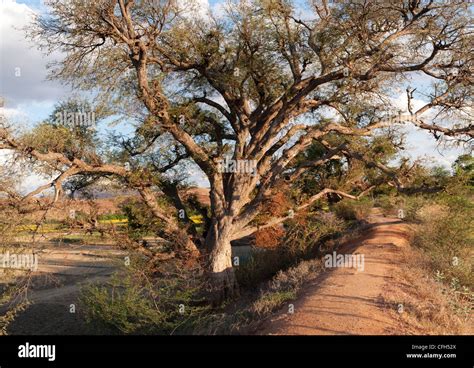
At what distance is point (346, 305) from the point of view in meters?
8.63

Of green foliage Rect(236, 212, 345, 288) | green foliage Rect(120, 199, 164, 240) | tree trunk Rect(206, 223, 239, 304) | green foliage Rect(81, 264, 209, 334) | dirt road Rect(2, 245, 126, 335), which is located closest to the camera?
green foliage Rect(81, 264, 209, 334)

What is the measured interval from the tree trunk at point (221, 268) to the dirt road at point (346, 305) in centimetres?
326

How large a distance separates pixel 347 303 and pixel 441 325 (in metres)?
1.76

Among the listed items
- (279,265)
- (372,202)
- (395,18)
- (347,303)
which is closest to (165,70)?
(395,18)

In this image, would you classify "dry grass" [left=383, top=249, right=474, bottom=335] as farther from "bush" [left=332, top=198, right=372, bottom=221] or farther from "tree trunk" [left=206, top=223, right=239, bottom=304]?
"bush" [left=332, top=198, right=372, bottom=221]

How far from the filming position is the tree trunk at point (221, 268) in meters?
14.3

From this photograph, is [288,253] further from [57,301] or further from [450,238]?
[57,301]

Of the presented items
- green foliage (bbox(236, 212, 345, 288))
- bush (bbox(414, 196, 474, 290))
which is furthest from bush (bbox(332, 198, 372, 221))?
bush (bbox(414, 196, 474, 290))

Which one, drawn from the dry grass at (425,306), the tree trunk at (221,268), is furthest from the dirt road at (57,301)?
the dry grass at (425,306)

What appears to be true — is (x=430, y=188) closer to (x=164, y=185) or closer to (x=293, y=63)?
(x=293, y=63)

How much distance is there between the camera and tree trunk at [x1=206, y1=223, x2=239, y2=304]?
14.3 metres

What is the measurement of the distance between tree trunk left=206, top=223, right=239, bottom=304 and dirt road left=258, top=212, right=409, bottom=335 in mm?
3260

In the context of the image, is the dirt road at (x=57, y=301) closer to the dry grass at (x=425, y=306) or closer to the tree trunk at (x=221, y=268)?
the tree trunk at (x=221, y=268)

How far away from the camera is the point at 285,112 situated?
1523 cm
